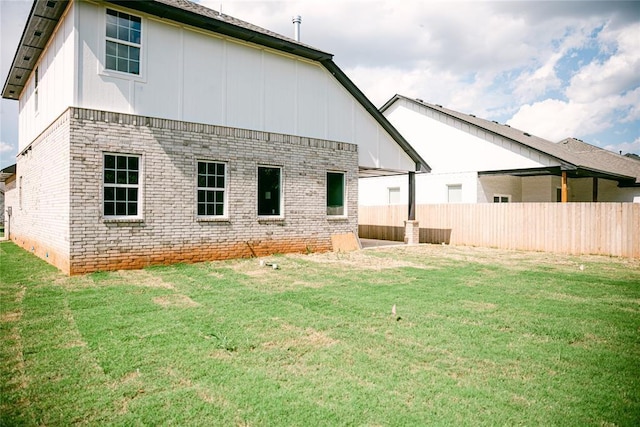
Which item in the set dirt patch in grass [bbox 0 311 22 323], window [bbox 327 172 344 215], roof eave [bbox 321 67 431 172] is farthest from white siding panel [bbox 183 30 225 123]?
dirt patch in grass [bbox 0 311 22 323]

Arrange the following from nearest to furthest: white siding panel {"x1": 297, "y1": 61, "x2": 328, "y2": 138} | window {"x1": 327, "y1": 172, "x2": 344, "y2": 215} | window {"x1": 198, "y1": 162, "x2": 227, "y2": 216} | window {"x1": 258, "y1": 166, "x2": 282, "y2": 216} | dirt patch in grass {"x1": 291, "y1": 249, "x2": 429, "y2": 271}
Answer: dirt patch in grass {"x1": 291, "y1": 249, "x2": 429, "y2": 271} → window {"x1": 198, "y1": 162, "x2": 227, "y2": 216} → window {"x1": 258, "y1": 166, "x2": 282, "y2": 216} → white siding panel {"x1": 297, "y1": 61, "x2": 328, "y2": 138} → window {"x1": 327, "y1": 172, "x2": 344, "y2": 215}

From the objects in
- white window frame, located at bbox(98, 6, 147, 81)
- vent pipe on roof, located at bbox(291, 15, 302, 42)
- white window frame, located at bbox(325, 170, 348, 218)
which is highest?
vent pipe on roof, located at bbox(291, 15, 302, 42)

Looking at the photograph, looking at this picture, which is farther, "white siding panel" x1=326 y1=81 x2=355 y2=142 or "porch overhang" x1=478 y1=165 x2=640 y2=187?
"porch overhang" x1=478 y1=165 x2=640 y2=187

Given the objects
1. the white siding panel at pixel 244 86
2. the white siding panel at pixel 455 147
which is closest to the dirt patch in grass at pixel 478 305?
the white siding panel at pixel 244 86

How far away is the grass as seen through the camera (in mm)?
3309

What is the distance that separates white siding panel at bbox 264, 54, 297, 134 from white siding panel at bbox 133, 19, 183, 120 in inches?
113

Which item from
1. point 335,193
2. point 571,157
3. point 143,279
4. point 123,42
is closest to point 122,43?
point 123,42

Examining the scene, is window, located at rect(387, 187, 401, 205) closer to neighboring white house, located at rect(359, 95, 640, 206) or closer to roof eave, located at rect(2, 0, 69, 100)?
neighboring white house, located at rect(359, 95, 640, 206)

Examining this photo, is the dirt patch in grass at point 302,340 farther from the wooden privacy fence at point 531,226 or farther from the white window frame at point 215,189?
the wooden privacy fence at point 531,226

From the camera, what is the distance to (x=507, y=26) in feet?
40.5

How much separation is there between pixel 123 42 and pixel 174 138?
263 cm

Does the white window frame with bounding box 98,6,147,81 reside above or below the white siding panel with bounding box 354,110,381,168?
above

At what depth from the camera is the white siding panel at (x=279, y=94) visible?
1309 centimetres

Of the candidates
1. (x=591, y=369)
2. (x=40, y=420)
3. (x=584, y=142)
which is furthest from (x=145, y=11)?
(x=584, y=142)
